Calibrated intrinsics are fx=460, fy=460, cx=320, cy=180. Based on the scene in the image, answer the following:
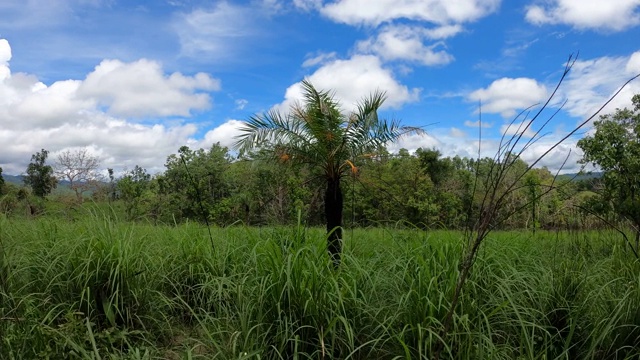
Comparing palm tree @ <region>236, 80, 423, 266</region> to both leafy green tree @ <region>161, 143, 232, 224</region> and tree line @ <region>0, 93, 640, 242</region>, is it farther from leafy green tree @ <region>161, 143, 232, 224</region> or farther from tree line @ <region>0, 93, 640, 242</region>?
leafy green tree @ <region>161, 143, 232, 224</region>

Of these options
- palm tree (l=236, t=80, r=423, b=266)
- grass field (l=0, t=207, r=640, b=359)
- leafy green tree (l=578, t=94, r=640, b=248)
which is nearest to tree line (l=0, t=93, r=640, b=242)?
leafy green tree (l=578, t=94, r=640, b=248)

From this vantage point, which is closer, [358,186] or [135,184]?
[358,186]

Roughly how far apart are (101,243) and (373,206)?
85.2 ft

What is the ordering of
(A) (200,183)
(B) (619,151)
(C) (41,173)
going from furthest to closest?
(C) (41,173) → (A) (200,183) → (B) (619,151)

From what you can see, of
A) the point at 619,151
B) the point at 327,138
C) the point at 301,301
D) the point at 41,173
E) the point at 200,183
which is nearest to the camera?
the point at 301,301

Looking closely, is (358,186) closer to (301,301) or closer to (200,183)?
(200,183)

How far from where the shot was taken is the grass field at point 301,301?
3135 millimetres

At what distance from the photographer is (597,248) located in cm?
598

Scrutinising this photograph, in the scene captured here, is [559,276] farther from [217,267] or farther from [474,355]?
[217,267]

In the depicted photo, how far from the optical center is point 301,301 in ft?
10.7

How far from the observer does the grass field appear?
3.13 m

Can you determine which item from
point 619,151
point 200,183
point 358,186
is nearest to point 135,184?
point 200,183

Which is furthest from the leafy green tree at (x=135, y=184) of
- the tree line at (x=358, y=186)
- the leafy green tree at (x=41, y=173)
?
the leafy green tree at (x=41, y=173)

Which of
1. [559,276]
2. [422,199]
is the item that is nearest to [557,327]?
[559,276]
